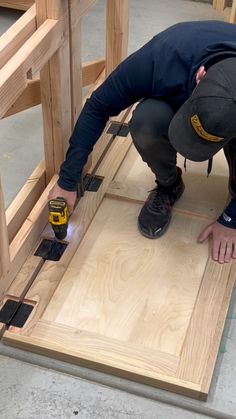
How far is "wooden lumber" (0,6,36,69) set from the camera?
4.44 feet

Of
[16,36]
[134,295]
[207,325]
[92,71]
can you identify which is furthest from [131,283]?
[92,71]

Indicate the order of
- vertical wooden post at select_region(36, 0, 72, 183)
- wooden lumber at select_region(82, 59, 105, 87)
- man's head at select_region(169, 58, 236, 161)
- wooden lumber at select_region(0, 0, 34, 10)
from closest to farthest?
man's head at select_region(169, 58, 236, 161)
vertical wooden post at select_region(36, 0, 72, 183)
wooden lumber at select_region(82, 59, 105, 87)
wooden lumber at select_region(0, 0, 34, 10)

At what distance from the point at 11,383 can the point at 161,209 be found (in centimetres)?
69

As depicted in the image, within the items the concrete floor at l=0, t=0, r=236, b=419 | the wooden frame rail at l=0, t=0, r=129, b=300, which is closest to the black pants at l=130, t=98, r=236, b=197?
the wooden frame rail at l=0, t=0, r=129, b=300

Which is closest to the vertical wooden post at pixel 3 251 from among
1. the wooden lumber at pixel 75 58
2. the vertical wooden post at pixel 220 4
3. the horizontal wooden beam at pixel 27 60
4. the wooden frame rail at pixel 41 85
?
the wooden frame rail at pixel 41 85

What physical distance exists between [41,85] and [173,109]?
0.37m

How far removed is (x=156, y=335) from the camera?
1.52m

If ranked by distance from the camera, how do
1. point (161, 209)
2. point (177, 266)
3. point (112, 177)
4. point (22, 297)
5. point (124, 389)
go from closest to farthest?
point (124, 389), point (22, 297), point (177, 266), point (161, 209), point (112, 177)

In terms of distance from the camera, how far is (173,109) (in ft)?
5.30

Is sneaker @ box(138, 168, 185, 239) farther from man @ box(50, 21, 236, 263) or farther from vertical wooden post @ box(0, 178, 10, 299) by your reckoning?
vertical wooden post @ box(0, 178, 10, 299)

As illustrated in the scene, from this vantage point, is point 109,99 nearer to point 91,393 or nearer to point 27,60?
point 27,60

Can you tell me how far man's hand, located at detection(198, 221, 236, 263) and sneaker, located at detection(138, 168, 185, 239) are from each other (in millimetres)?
129

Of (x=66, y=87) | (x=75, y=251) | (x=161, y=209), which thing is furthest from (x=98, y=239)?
(x=66, y=87)

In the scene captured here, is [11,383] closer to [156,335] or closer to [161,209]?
[156,335]
